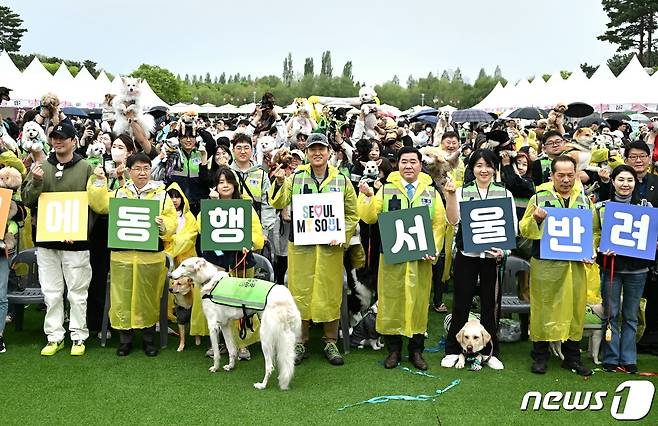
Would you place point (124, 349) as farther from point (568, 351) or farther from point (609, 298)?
point (609, 298)

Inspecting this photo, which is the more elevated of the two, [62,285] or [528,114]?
[528,114]

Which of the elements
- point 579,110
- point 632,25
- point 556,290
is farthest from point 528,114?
point 632,25

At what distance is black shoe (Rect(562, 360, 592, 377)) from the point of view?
6133 millimetres

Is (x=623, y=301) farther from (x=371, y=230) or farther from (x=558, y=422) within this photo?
(x=371, y=230)

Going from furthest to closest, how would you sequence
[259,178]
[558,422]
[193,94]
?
[193,94]
[259,178]
[558,422]

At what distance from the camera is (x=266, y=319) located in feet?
18.1

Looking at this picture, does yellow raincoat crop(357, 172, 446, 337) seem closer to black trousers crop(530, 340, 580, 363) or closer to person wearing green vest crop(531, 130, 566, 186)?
black trousers crop(530, 340, 580, 363)

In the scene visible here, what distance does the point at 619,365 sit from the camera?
20.6ft

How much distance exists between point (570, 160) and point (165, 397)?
409 centimetres

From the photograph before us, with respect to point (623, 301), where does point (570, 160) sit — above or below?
above

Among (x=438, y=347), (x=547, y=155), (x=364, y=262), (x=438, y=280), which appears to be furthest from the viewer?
(x=438, y=280)

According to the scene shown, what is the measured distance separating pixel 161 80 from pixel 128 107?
66.8 meters

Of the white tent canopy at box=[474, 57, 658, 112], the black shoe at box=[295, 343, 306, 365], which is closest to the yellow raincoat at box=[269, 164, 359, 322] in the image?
the black shoe at box=[295, 343, 306, 365]

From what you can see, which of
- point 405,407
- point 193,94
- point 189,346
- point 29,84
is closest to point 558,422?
point 405,407
